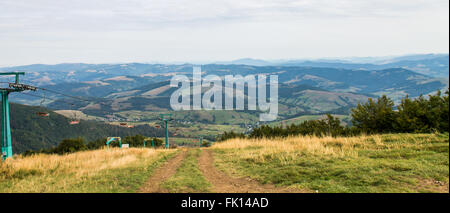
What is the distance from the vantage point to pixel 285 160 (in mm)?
12969

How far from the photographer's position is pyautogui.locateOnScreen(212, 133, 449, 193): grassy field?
8211mm

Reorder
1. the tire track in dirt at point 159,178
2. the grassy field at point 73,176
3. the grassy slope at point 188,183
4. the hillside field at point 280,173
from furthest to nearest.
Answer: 1. the grassy field at point 73,176
2. the tire track in dirt at point 159,178
3. the grassy slope at point 188,183
4. the hillside field at point 280,173

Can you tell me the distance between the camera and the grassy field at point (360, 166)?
821 cm

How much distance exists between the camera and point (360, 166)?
10.1 m

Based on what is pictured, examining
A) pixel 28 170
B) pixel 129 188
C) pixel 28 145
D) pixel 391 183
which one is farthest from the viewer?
pixel 28 145

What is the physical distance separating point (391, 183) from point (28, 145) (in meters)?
139

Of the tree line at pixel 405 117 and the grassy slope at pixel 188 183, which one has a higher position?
the tree line at pixel 405 117

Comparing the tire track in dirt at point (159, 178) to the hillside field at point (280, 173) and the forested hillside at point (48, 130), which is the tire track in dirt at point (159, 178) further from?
the forested hillside at point (48, 130)

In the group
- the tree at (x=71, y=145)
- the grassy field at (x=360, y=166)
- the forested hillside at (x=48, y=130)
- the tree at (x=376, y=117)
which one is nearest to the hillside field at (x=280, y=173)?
the grassy field at (x=360, y=166)

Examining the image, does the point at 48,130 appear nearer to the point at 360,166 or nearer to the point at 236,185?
the point at 236,185

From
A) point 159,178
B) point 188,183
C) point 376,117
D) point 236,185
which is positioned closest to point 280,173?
point 236,185
